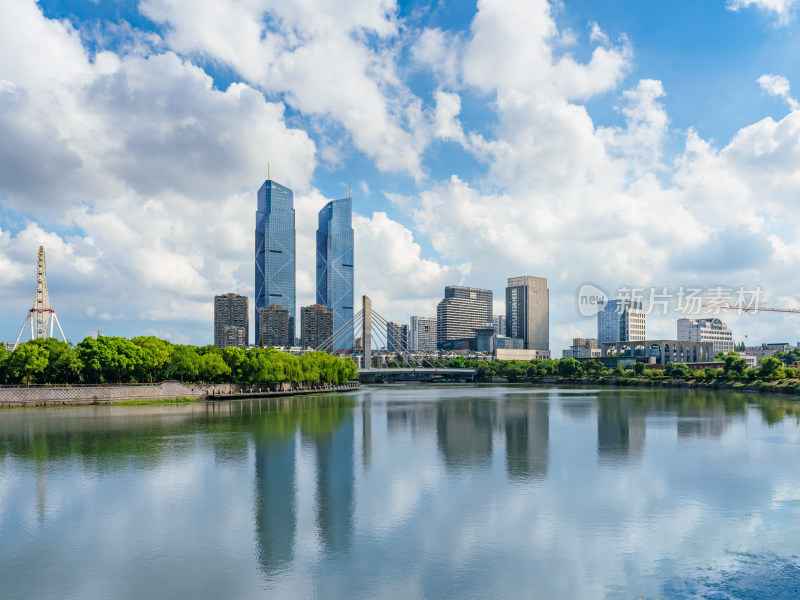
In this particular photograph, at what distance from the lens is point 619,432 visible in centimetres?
4238

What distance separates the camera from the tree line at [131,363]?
63062mm

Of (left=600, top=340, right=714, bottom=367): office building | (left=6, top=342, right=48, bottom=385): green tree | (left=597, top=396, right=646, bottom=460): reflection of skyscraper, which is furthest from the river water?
(left=600, top=340, right=714, bottom=367): office building

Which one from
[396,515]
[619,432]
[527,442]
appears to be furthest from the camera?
[619,432]

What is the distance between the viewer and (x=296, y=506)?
2144cm

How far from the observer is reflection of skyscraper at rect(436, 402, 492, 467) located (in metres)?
31.3

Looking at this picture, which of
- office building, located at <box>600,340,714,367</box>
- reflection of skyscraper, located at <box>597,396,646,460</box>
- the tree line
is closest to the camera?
reflection of skyscraper, located at <box>597,396,646,460</box>

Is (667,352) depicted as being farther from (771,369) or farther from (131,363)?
(131,363)

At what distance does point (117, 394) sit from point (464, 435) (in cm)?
3876

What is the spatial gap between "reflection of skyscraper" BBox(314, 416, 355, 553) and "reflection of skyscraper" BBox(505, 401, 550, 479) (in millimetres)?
7342

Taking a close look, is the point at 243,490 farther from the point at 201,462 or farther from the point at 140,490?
the point at 201,462

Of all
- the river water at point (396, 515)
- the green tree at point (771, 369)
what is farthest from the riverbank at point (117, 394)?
the green tree at point (771, 369)

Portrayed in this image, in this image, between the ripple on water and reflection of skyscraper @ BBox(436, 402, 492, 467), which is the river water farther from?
reflection of skyscraper @ BBox(436, 402, 492, 467)

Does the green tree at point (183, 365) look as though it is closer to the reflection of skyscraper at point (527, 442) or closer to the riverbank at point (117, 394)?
the riverbank at point (117, 394)

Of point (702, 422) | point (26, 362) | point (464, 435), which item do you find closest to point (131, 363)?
point (26, 362)
